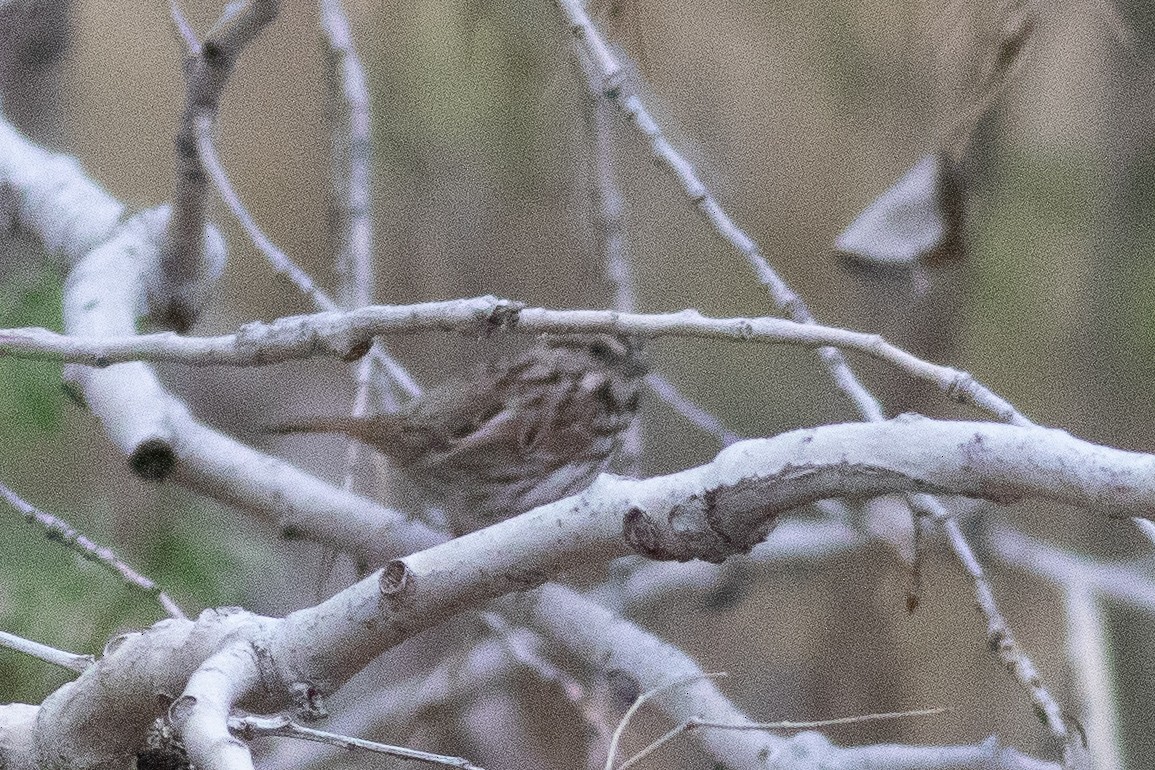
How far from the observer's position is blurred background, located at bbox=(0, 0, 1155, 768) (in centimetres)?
307

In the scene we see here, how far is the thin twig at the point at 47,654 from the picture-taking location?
1.02m

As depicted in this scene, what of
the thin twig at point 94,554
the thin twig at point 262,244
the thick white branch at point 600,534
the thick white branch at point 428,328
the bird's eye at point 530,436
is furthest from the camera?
the bird's eye at point 530,436

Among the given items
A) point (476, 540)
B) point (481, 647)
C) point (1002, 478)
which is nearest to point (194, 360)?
point (476, 540)

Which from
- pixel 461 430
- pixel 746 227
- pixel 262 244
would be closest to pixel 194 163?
pixel 262 244

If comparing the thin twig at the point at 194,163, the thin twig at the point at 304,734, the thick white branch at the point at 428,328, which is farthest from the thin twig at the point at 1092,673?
the thin twig at the point at 194,163

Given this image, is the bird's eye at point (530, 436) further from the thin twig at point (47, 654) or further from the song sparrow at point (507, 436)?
the thin twig at point (47, 654)

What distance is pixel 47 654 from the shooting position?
1.03 m

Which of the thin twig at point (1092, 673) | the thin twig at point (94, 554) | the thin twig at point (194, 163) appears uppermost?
the thin twig at point (194, 163)

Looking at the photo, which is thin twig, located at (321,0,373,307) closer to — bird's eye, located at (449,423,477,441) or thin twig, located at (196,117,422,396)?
thin twig, located at (196,117,422,396)

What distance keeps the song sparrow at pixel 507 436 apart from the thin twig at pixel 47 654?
967 millimetres

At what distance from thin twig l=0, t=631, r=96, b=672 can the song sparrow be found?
3.17 ft

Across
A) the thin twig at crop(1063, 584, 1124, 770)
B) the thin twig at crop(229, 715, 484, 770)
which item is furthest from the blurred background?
the thin twig at crop(229, 715, 484, 770)

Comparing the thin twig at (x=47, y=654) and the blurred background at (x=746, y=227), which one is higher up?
the blurred background at (x=746, y=227)

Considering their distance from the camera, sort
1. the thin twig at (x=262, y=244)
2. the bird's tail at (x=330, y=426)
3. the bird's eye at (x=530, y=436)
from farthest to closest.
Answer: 1. the bird's eye at (x=530, y=436)
2. the bird's tail at (x=330, y=426)
3. the thin twig at (x=262, y=244)
